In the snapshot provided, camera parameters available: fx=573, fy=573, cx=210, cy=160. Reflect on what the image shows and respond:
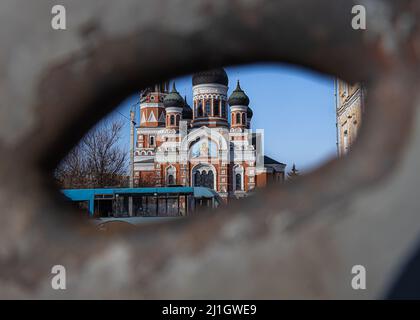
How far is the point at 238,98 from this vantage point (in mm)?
45750

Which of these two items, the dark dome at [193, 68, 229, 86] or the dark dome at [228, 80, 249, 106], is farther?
the dark dome at [228, 80, 249, 106]

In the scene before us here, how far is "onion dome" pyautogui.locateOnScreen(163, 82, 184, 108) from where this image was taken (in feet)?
147

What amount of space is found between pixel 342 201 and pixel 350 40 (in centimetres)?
51

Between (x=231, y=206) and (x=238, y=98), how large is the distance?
4425cm

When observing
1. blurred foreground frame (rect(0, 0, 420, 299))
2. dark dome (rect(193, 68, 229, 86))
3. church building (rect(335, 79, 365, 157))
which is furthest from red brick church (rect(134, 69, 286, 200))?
blurred foreground frame (rect(0, 0, 420, 299))

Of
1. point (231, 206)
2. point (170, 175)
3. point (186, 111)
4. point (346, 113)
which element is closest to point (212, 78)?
point (186, 111)

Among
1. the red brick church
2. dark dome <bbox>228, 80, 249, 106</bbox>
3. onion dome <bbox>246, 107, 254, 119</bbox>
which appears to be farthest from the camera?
onion dome <bbox>246, 107, 254, 119</bbox>

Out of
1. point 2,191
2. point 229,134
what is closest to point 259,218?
point 2,191

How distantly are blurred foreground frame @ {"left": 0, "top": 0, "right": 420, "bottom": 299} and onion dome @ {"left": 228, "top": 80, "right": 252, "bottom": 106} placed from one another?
43.7 meters

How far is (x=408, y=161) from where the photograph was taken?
1.72 meters

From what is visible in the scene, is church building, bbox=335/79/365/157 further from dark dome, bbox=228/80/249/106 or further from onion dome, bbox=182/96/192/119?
onion dome, bbox=182/96/192/119

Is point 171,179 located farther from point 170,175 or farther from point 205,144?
point 205,144

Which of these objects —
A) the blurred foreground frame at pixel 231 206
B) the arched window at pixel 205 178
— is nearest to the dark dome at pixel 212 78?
the arched window at pixel 205 178

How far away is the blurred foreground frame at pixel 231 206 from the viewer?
174cm
